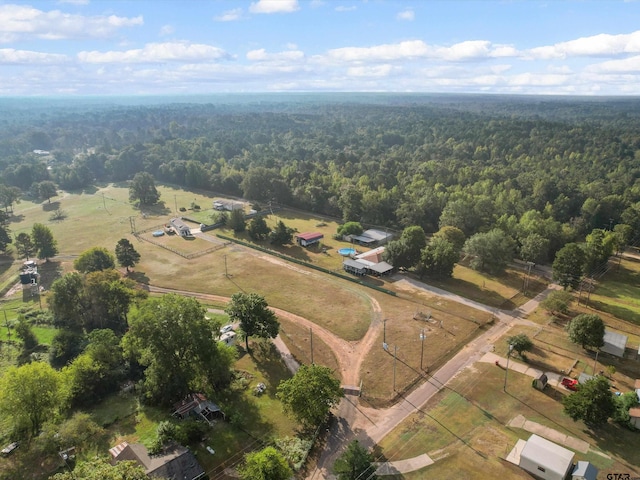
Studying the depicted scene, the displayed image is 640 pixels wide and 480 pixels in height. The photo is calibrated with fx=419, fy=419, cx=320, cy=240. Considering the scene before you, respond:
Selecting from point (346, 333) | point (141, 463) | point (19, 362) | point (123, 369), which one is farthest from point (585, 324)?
point (19, 362)

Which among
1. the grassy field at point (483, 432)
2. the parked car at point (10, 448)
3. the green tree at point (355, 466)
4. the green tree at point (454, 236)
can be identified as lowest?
the parked car at point (10, 448)

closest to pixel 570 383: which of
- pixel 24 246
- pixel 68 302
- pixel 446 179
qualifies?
pixel 68 302

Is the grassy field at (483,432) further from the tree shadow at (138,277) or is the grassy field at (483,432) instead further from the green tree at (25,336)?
the tree shadow at (138,277)

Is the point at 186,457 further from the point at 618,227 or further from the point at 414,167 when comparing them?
the point at 414,167

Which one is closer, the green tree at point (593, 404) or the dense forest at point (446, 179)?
the green tree at point (593, 404)

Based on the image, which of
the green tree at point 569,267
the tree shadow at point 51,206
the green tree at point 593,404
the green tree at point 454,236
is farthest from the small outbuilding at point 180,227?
the green tree at point 593,404
